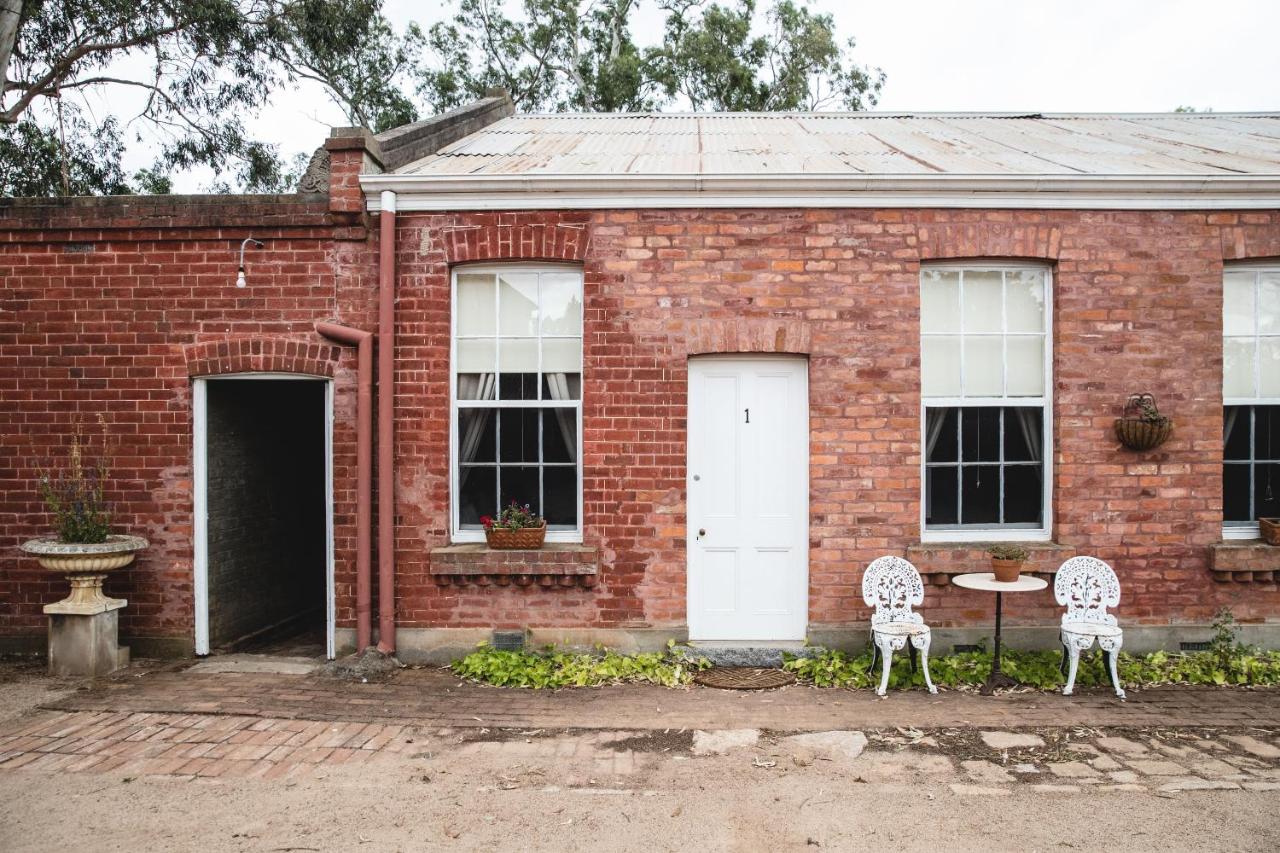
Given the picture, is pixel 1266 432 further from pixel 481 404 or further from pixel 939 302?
pixel 481 404

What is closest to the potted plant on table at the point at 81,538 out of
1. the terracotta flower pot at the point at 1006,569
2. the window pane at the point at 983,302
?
the terracotta flower pot at the point at 1006,569

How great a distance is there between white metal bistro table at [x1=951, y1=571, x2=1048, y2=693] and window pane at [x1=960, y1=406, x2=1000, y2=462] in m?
1.03

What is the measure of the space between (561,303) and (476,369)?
881mm

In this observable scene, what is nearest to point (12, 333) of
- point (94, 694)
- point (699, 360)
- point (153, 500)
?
point (153, 500)

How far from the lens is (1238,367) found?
6.68 meters

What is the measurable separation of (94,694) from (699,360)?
5.04 metres

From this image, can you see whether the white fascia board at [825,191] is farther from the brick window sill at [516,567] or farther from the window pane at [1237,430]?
the brick window sill at [516,567]

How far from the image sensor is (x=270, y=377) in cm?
666

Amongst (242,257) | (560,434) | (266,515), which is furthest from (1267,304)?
(266,515)

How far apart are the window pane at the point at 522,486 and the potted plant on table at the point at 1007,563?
3.50m

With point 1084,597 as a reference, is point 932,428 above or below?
above

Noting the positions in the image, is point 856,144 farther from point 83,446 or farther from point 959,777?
point 83,446

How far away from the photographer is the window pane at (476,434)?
670 cm

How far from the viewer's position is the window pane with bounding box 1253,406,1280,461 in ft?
22.0
